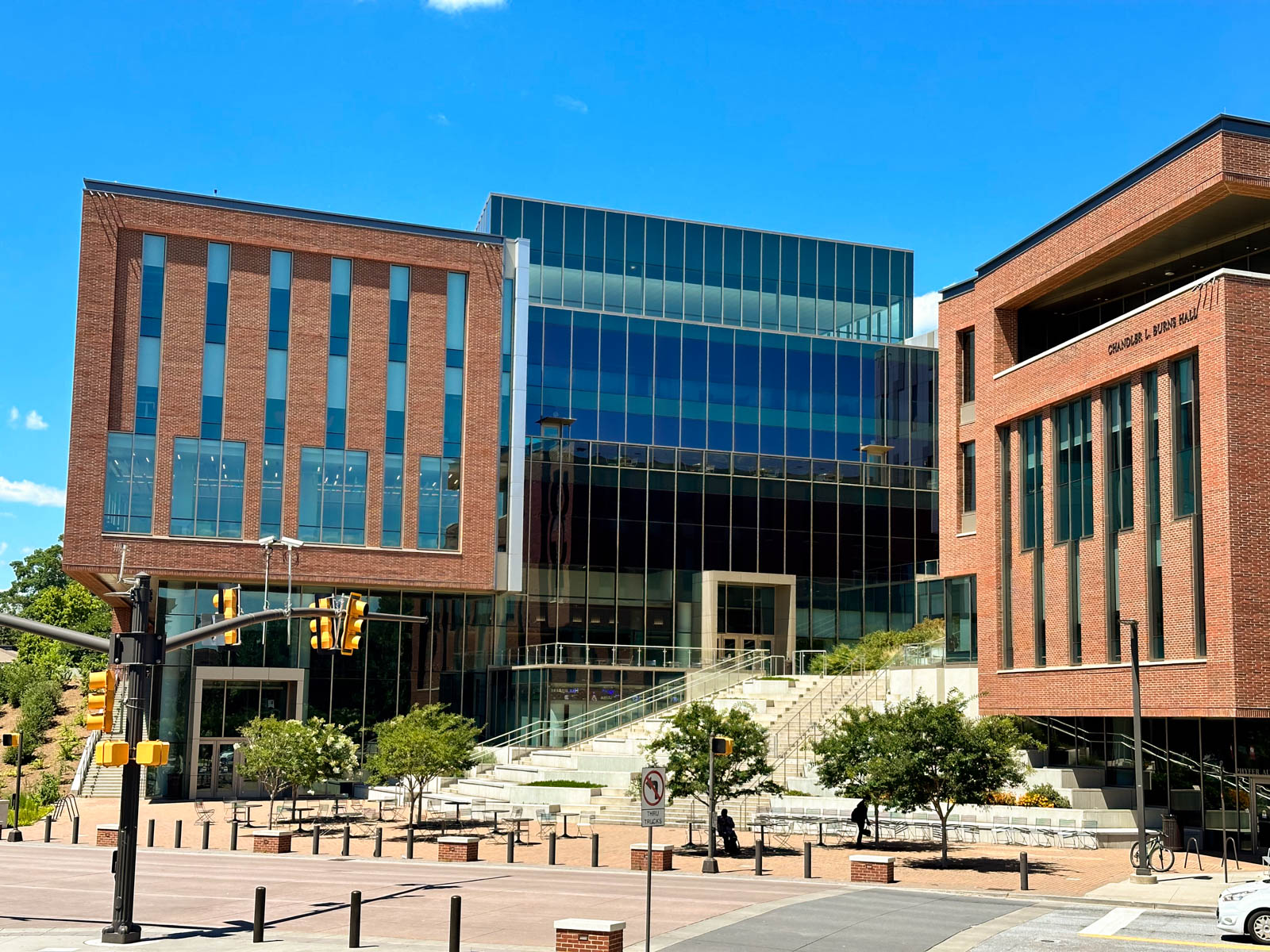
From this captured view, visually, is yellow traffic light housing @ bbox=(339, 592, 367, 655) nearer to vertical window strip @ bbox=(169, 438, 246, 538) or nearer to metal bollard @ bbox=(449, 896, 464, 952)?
metal bollard @ bbox=(449, 896, 464, 952)

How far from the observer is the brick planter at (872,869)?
98.2 ft

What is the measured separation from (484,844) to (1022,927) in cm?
1882

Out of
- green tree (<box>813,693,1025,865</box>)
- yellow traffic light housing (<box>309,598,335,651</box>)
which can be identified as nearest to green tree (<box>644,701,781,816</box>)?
green tree (<box>813,693,1025,865</box>)

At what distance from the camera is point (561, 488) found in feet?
196

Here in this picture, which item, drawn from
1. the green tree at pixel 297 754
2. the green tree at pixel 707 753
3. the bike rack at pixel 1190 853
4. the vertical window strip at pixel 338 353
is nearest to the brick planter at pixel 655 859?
the green tree at pixel 707 753

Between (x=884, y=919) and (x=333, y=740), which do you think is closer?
(x=884, y=919)

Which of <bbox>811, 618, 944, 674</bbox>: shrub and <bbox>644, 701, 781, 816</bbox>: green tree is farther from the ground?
<bbox>811, 618, 944, 674</bbox>: shrub

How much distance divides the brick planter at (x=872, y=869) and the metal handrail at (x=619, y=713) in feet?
70.0

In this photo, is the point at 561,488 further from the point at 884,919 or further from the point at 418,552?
the point at 884,919

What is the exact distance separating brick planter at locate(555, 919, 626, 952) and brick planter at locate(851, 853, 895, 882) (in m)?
12.4

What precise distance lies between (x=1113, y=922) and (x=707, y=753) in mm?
13466

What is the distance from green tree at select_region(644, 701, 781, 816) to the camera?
3512 cm

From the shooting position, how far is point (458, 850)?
111ft

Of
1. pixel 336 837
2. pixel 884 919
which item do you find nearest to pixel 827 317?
pixel 336 837
